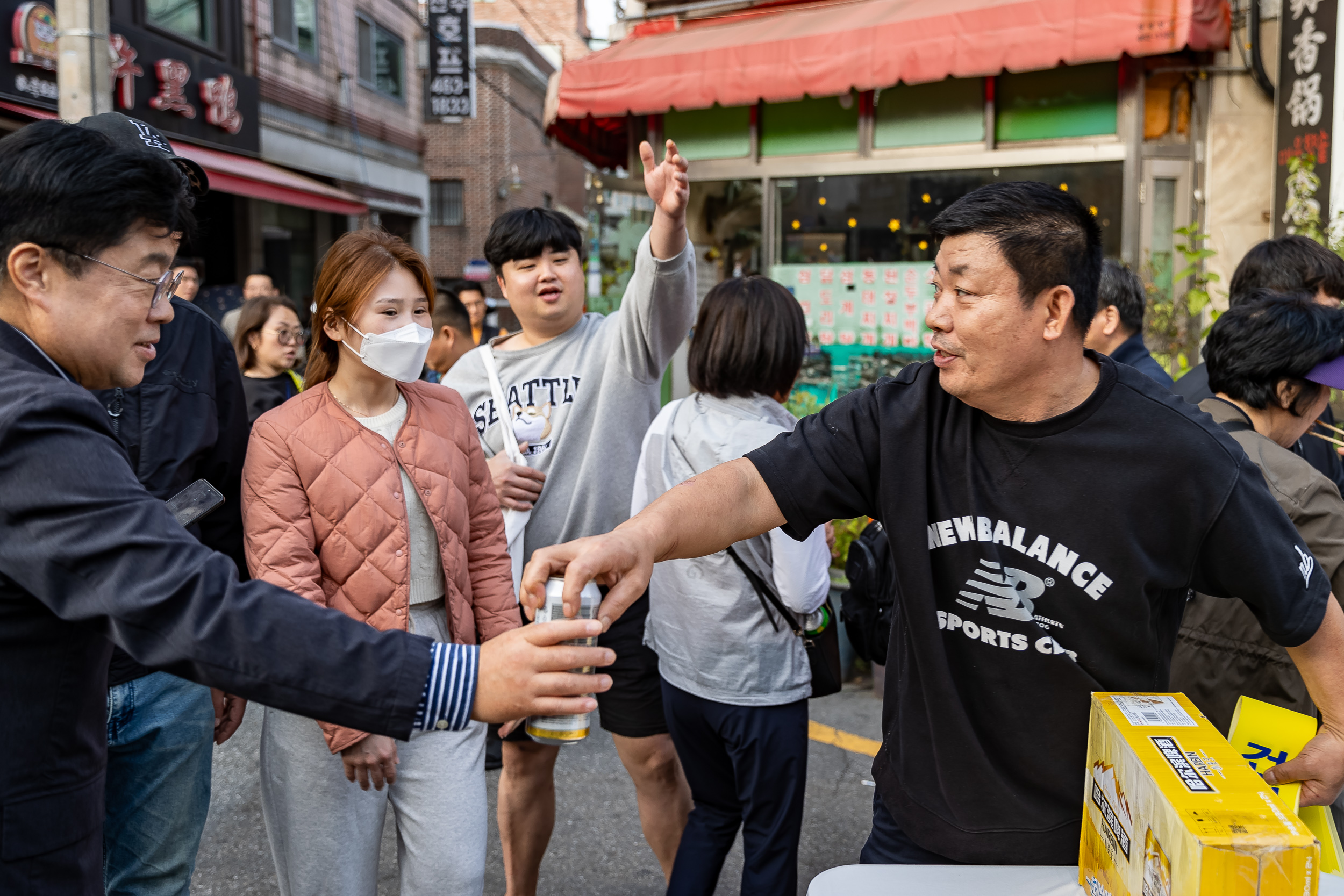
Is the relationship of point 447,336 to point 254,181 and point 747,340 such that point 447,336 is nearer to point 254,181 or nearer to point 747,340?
point 747,340

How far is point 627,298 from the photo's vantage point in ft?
9.65

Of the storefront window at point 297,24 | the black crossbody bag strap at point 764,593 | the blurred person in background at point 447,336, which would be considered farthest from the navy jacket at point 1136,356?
the storefront window at point 297,24

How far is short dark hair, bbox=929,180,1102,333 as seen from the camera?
1.85 m

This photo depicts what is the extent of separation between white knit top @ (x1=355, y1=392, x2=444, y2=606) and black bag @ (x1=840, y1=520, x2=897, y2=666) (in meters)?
1.18

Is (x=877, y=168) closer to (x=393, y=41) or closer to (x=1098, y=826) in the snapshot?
(x=1098, y=826)

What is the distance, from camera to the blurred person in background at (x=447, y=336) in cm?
519

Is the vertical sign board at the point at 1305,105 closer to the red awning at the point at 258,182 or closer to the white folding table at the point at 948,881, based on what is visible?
the white folding table at the point at 948,881

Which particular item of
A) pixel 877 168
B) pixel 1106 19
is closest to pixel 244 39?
pixel 877 168

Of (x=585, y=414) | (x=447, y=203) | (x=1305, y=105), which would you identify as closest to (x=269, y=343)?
(x=585, y=414)

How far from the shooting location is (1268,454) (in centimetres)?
244

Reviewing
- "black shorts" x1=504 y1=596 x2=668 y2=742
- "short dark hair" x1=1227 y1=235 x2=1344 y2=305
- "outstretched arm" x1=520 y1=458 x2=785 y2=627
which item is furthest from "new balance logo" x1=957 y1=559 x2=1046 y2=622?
"short dark hair" x1=1227 y1=235 x2=1344 y2=305

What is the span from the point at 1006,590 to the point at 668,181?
1296mm

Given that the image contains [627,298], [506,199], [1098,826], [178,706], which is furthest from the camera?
[506,199]

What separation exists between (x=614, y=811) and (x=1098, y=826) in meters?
2.51
